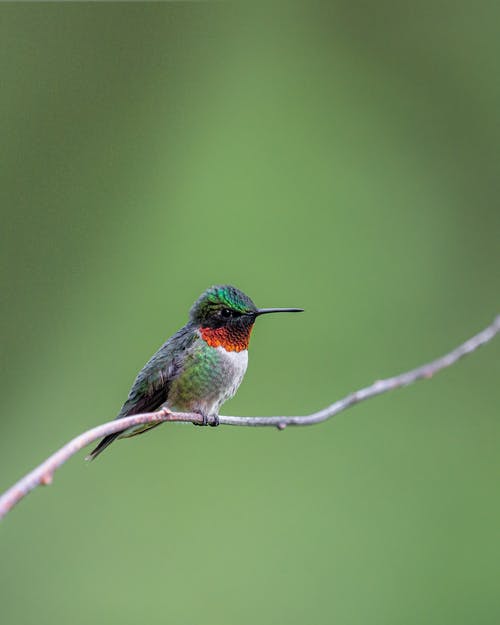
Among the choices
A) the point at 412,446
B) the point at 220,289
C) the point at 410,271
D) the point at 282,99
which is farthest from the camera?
the point at 282,99

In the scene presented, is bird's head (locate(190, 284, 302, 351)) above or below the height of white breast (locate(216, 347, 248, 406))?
above

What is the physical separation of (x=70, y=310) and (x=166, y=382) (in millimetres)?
3162

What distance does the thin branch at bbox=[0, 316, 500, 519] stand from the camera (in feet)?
2.67

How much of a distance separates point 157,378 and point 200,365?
100 millimetres

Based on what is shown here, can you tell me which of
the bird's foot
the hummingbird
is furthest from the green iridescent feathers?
the bird's foot

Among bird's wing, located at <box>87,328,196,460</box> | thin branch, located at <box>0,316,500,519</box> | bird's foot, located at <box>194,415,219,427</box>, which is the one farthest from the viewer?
bird's wing, located at <box>87,328,196,460</box>

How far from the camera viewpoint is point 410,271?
445 cm

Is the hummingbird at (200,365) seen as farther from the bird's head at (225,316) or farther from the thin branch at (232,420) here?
the thin branch at (232,420)

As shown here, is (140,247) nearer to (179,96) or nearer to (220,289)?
(179,96)

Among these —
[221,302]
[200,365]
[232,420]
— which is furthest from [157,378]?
[232,420]

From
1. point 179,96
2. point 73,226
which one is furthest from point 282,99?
point 73,226

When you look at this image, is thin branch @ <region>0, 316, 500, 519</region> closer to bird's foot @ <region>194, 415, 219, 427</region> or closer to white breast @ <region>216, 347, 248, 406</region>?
bird's foot @ <region>194, 415, 219, 427</region>

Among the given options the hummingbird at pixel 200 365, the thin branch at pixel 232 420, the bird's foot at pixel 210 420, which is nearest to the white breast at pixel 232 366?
the hummingbird at pixel 200 365

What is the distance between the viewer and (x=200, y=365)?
5.35ft
